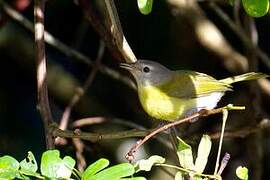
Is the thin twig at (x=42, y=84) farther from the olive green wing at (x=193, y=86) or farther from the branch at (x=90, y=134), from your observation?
the olive green wing at (x=193, y=86)

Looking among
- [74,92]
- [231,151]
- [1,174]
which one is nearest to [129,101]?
[74,92]

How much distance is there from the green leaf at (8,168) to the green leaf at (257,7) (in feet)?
2.29

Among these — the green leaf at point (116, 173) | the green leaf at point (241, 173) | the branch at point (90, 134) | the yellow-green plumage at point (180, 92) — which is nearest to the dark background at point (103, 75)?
the yellow-green plumage at point (180, 92)

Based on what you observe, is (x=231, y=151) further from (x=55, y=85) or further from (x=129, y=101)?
(x=55, y=85)

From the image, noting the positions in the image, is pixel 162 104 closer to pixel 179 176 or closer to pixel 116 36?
pixel 116 36

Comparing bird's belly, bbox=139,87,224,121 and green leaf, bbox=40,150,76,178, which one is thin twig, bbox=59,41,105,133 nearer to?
bird's belly, bbox=139,87,224,121

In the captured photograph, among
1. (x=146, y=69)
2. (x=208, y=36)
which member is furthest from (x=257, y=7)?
(x=208, y=36)

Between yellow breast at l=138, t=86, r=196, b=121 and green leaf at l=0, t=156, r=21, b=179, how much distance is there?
1285 millimetres

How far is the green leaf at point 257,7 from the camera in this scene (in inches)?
66.6

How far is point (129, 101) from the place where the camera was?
3895mm

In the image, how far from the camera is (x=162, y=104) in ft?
9.44

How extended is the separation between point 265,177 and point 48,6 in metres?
1.57

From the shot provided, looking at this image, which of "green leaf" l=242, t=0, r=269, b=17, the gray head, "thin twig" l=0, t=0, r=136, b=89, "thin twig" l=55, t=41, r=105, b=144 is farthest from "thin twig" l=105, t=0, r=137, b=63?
"thin twig" l=0, t=0, r=136, b=89

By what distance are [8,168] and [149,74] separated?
1.80 meters
